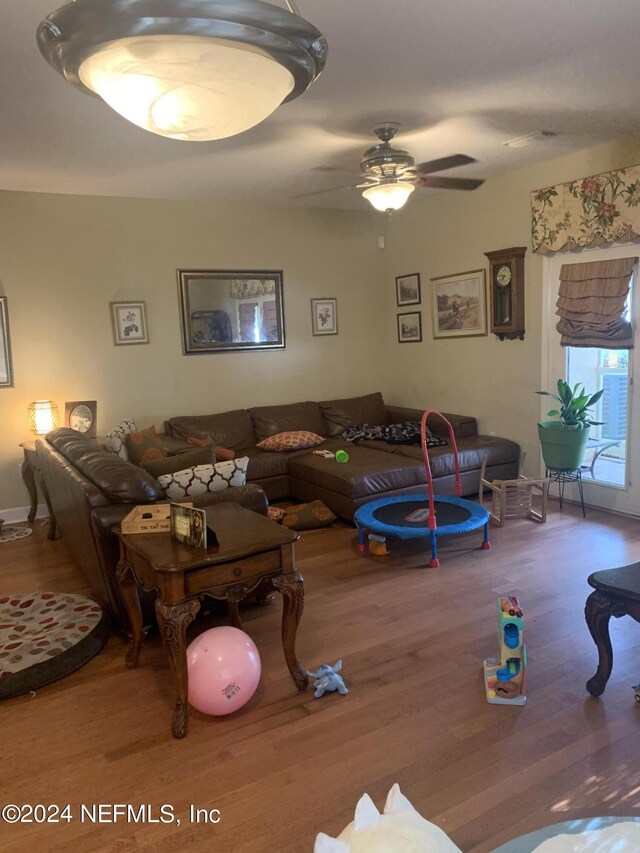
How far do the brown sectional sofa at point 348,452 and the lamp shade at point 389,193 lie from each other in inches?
74.9

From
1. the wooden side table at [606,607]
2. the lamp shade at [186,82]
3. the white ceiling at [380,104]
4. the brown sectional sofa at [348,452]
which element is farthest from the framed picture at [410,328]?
the lamp shade at [186,82]

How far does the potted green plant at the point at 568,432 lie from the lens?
15.3 ft

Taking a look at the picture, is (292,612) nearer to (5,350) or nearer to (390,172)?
(390,172)

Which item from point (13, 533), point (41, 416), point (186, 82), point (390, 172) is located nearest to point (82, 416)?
point (41, 416)

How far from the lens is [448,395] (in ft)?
20.8

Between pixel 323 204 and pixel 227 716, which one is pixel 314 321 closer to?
pixel 323 204

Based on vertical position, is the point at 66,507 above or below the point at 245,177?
below

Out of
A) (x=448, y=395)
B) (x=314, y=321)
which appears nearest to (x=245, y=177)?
(x=314, y=321)

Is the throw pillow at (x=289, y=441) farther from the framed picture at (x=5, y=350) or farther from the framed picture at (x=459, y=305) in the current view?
the framed picture at (x=5, y=350)

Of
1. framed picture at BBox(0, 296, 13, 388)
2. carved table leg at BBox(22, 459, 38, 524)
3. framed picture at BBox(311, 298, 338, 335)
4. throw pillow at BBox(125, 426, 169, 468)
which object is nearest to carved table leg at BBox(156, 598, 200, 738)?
throw pillow at BBox(125, 426, 169, 468)

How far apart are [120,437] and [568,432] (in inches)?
137

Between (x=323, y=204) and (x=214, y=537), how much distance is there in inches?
187

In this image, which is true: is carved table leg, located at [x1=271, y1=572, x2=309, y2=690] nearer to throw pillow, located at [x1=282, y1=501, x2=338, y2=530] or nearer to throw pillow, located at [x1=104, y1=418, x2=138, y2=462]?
throw pillow, located at [x1=282, y1=501, x2=338, y2=530]

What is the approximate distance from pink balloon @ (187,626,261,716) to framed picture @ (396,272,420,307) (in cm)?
483
